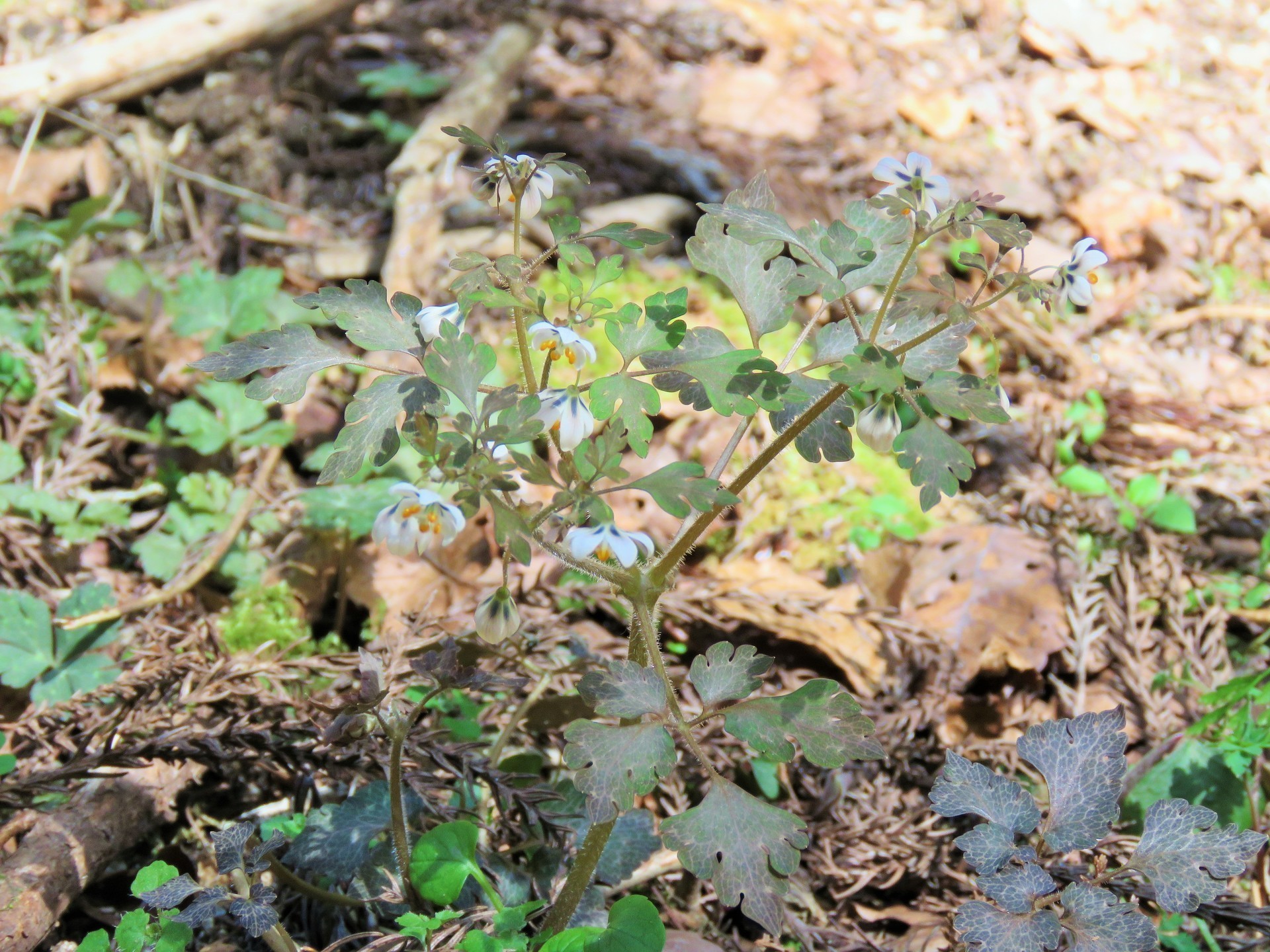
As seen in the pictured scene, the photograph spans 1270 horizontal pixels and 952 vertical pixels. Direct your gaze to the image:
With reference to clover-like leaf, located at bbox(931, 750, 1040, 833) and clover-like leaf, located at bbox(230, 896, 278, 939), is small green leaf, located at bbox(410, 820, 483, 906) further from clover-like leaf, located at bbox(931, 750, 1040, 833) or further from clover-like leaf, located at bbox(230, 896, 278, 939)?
clover-like leaf, located at bbox(931, 750, 1040, 833)

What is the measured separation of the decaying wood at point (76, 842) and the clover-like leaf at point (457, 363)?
4.09ft

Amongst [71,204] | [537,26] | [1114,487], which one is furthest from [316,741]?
[537,26]

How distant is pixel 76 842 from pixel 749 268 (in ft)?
6.05

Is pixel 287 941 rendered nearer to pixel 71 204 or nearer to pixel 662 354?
pixel 662 354

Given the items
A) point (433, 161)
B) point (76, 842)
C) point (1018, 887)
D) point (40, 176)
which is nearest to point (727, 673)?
point (1018, 887)

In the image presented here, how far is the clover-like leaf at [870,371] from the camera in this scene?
137 cm

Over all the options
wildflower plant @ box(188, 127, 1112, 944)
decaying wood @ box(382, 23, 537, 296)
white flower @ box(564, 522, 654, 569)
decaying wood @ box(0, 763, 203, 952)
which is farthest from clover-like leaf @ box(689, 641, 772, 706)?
decaying wood @ box(382, 23, 537, 296)

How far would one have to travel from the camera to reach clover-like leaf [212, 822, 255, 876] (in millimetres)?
1618

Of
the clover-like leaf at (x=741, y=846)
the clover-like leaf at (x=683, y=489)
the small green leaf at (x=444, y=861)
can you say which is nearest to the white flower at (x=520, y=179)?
the clover-like leaf at (x=683, y=489)

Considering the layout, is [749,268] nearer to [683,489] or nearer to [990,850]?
[683,489]

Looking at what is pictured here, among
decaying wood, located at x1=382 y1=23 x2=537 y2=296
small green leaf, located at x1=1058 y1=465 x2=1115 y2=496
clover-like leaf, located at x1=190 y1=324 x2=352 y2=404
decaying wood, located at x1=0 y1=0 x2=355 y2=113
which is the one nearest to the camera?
clover-like leaf, located at x1=190 y1=324 x2=352 y2=404

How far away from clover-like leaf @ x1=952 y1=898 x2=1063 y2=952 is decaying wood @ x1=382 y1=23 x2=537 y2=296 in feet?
10.1

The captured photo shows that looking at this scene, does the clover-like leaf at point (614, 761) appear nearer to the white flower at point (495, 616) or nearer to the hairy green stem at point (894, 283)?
the white flower at point (495, 616)

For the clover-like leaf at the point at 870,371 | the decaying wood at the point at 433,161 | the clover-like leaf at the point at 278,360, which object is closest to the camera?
the clover-like leaf at the point at 870,371
